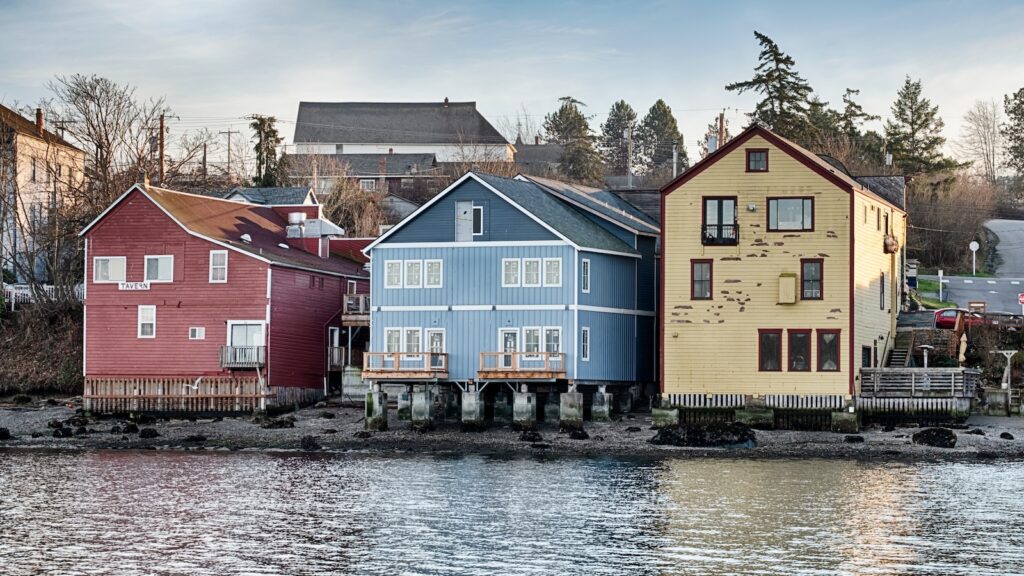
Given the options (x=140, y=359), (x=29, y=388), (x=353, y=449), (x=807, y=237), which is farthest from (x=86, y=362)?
(x=807, y=237)

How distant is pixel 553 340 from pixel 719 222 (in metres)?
7.45

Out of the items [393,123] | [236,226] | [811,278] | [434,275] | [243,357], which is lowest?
[243,357]

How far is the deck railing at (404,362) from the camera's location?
57312 mm

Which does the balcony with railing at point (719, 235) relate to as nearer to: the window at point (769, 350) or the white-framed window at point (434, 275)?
the window at point (769, 350)

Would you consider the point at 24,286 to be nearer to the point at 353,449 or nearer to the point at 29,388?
the point at 29,388

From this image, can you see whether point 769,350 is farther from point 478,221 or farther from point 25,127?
point 25,127

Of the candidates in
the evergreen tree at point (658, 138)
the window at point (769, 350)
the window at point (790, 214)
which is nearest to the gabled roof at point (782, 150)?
the window at point (790, 214)

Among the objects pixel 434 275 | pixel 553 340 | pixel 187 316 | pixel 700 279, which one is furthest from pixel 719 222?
pixel 187 316

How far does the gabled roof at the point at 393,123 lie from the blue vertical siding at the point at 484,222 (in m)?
71.1

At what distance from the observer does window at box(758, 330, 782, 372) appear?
55.8m

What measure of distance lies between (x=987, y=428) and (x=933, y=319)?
37.8 feet

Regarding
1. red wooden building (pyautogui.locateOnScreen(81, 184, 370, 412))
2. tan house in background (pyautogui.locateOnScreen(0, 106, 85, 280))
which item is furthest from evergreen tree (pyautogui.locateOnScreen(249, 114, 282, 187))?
red wooden building (pyautogui.locateOnScreen(81, 184, 370, 412))

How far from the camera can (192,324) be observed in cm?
6325

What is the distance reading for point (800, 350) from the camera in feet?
183
